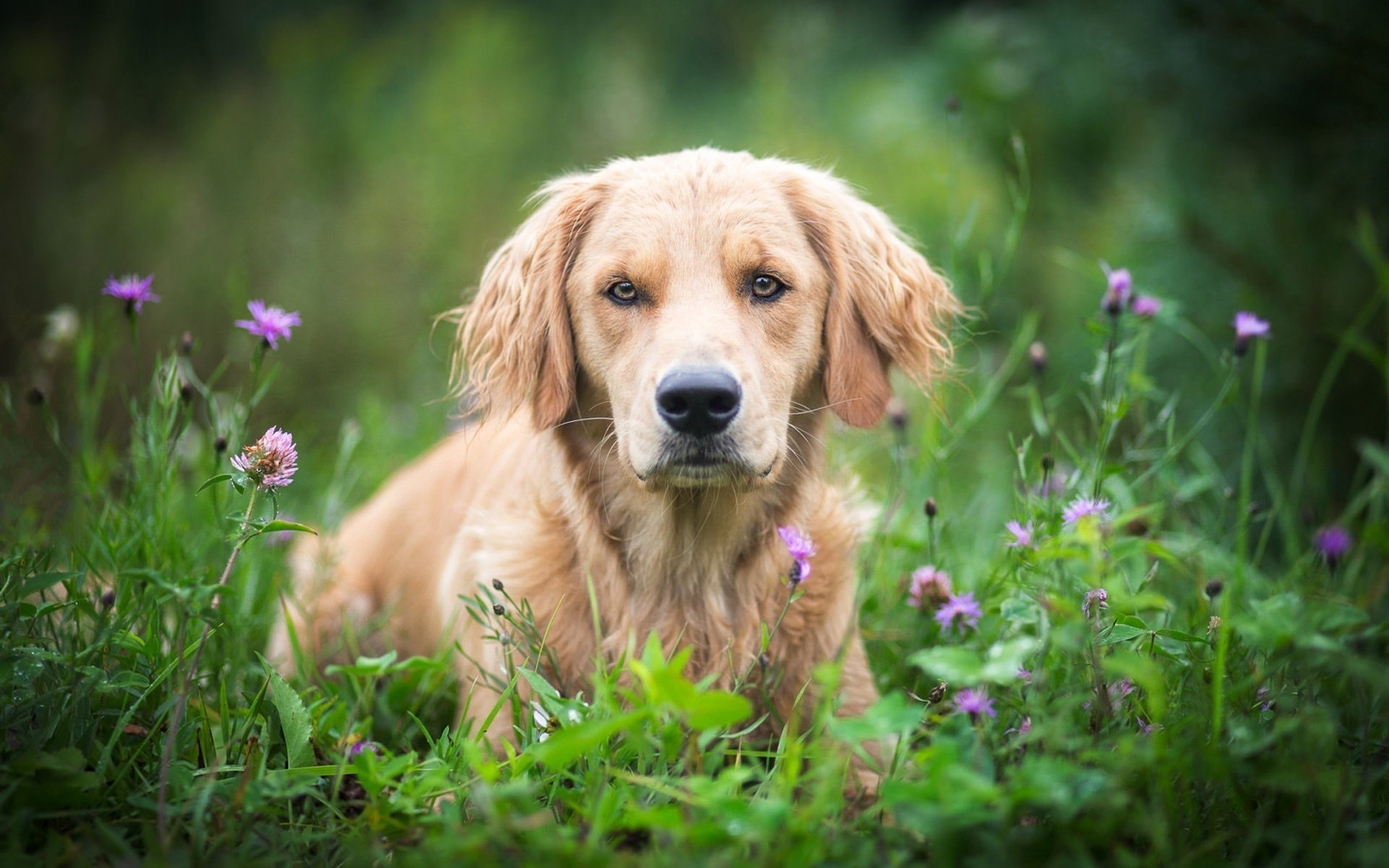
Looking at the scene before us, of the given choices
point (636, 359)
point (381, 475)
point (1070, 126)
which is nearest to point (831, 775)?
point (636, 359)

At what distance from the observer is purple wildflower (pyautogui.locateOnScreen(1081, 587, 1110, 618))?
1.93 m

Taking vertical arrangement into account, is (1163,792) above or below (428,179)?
below

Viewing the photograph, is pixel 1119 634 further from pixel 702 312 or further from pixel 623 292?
pixel 623 292

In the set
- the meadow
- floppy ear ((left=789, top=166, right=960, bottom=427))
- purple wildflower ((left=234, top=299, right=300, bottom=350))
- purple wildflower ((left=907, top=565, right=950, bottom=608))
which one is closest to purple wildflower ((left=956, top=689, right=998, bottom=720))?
the meadow

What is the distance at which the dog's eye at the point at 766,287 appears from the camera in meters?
2.51

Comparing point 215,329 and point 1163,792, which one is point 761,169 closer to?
point 1163,792

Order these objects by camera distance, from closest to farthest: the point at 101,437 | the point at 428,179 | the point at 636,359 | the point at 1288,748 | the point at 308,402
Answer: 1. the point at 1288,748
2. the point at 636,359
3. the point at 101,437
4. the point at 308,402
5. the point at 428,179

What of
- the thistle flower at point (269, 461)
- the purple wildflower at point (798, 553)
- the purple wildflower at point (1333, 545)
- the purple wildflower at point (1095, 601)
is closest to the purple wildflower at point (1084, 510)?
the purple wildflower at point (1095, 601)

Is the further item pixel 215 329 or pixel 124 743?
pixel 215 329

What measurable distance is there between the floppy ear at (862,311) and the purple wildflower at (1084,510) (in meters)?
0.70

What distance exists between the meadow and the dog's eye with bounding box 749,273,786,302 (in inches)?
27.1

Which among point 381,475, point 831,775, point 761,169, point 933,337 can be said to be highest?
point 761,169

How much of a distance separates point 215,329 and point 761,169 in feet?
14.2

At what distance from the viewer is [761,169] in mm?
2734
